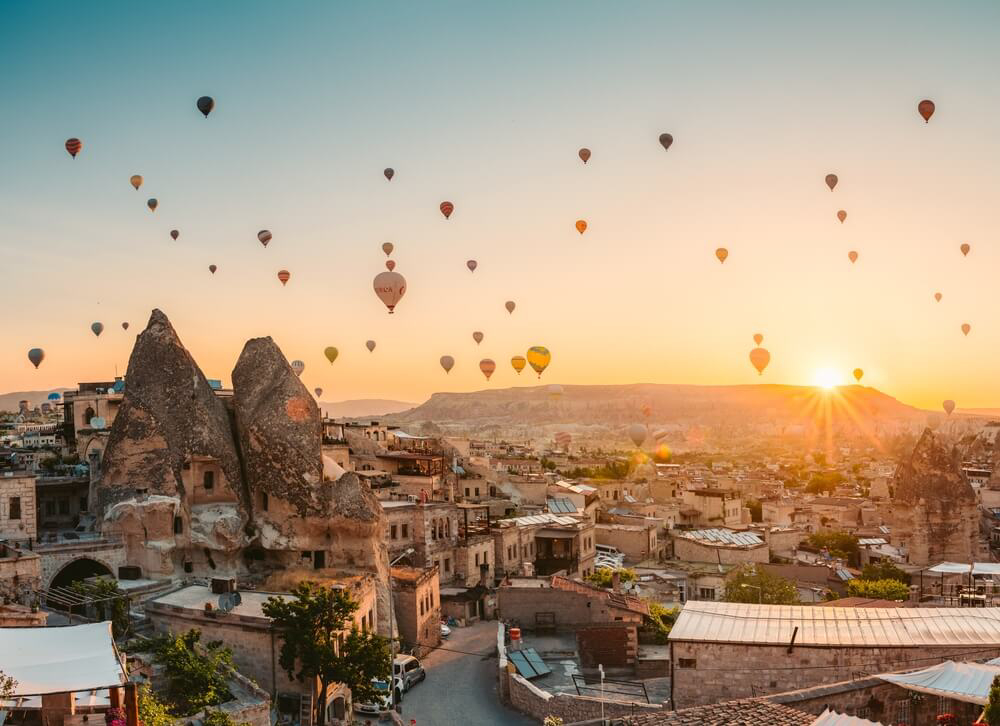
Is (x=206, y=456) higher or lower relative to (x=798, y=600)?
higher

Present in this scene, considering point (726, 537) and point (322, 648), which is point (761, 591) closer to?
point (322, 648)

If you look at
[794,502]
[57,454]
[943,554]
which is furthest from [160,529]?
[794,502]

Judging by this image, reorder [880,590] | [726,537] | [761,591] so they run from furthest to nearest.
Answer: [726,537]
[880,590]
[761,591]

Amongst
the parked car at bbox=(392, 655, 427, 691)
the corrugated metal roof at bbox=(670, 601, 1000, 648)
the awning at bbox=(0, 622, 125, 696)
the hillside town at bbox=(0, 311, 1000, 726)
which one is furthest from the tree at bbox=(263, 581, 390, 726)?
the corrugated metal roof at bbox=(670, 601, 1000, 648)

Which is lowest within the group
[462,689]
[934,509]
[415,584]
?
[462,689]

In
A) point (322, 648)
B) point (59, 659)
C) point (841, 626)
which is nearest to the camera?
point (59, 659)

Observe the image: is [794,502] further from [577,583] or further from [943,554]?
[577,583]

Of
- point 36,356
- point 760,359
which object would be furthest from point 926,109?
point 36,356

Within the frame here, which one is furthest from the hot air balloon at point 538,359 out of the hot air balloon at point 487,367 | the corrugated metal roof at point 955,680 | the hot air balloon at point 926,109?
the corrugated metal roof at point 955,680
